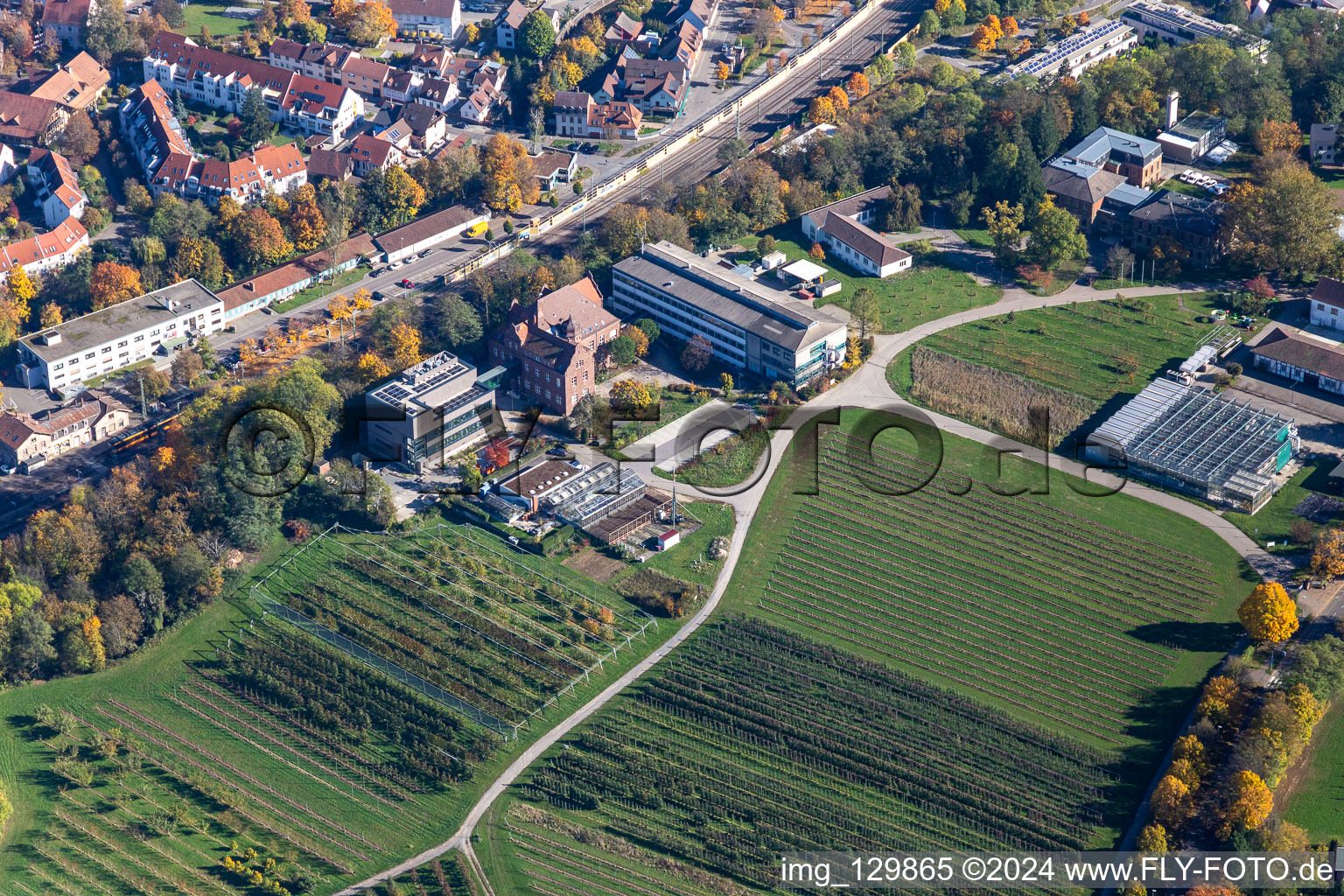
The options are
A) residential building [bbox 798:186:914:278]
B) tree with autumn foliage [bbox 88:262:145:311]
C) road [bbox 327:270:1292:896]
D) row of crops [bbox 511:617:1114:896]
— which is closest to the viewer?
row of crops [bbox 511:617:1114:896]

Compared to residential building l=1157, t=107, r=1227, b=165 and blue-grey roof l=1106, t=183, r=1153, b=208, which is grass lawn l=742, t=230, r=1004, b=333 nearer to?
blue-grey roof l=1106, t=183, r=1153, b=208

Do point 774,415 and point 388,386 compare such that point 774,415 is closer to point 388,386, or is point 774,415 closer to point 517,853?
point 388,386

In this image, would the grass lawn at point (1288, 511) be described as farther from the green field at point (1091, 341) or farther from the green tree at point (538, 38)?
the green tree at point (538, 38)

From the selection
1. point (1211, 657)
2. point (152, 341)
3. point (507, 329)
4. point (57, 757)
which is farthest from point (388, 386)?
point (1211, 657)

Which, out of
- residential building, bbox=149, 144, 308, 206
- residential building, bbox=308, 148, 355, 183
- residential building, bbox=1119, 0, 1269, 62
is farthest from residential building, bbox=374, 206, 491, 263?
residential building, bbox=1119, 0, 1269, 62

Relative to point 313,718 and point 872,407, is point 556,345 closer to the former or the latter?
point 872,407

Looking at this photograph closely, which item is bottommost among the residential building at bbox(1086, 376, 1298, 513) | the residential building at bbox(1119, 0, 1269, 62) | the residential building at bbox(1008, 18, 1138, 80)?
the residential building at bbox(1086, 376, 1298, 513)

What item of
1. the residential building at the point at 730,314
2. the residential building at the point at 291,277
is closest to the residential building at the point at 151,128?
the residential building at the point at 291,277
